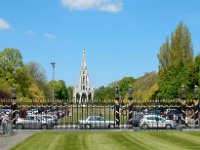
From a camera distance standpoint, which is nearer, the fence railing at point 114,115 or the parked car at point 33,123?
the fence railing at point 114,115

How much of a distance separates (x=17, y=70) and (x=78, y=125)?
5719 cm

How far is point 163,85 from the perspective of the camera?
97.2 meters

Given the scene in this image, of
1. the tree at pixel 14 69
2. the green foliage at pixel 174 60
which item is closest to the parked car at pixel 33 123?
the green foliage at pixel 174 60

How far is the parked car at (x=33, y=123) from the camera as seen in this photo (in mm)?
42469

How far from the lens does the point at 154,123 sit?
145ft

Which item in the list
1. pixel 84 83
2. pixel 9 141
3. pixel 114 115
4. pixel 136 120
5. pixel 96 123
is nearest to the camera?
pixel 9 141

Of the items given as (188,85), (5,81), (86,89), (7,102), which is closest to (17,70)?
(5,81)

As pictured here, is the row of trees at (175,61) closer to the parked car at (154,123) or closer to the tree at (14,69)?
the tree at (14,69)

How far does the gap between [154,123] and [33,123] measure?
11.1 m

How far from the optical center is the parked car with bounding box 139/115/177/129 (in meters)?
43.4

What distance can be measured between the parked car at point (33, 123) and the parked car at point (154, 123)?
27.2 feet

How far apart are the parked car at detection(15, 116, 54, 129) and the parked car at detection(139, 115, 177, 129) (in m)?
8.30

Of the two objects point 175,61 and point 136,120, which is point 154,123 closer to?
point 136,120

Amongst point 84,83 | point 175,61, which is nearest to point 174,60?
point 175,61
